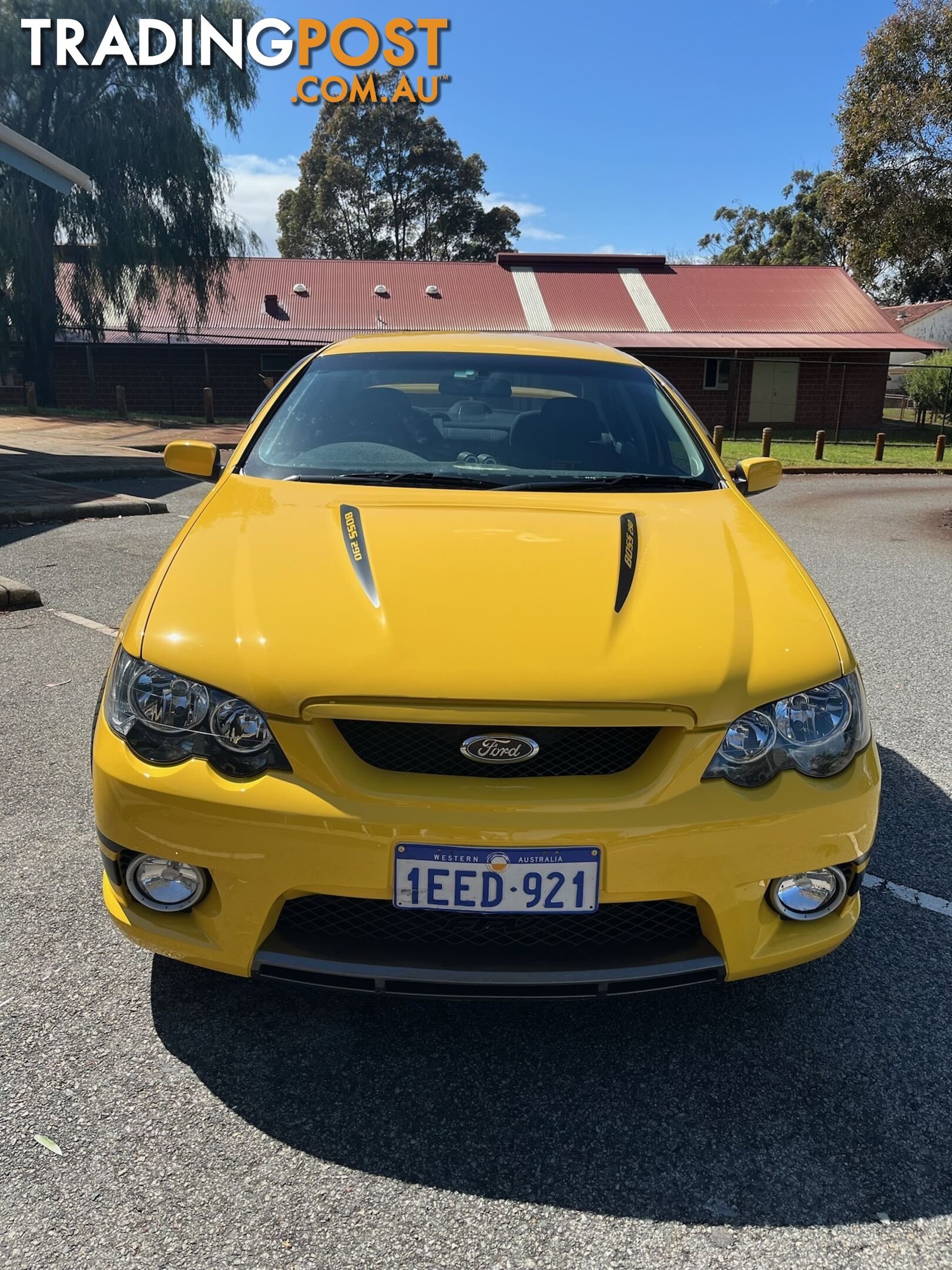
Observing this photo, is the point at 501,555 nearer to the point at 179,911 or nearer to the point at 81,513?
the point at 179,911

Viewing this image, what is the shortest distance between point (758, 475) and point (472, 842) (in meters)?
2.33

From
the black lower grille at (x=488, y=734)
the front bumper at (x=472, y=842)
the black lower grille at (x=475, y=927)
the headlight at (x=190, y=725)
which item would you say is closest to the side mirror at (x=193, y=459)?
the headlight at (x=190, y=725)

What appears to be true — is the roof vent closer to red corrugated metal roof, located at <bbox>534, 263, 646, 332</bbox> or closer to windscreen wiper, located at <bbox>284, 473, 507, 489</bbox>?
red corrugated metal roof, located at <bbox>534, 263, 646, 332</bbox>

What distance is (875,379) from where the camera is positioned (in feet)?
90.1

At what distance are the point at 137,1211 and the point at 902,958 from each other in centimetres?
190

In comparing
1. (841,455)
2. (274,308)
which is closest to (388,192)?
(274,308)

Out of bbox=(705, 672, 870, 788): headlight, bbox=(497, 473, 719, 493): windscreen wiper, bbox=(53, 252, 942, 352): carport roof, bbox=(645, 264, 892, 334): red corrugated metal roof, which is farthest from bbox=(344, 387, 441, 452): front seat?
bbox=(645, 264, 892, 334): red corrugated metal roof

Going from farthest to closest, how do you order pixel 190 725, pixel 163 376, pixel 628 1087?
pixel 163 376 < pixel 628 1087 < pixel 190 725

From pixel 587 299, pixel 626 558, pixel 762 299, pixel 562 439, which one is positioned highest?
pixel 762 299

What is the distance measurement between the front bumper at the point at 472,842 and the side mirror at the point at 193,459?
1.70 m

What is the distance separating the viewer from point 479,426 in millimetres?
3219

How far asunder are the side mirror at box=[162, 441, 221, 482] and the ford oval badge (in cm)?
192

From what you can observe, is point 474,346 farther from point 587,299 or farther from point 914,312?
point 914,312

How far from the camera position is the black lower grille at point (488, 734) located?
184 cm
